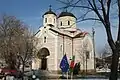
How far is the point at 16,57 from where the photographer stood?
155ft

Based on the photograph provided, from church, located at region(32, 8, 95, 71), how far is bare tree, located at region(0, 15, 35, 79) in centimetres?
→ 2055

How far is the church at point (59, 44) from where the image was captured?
7244cm

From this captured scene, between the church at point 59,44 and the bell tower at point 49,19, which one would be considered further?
the bell tower at point 49,19

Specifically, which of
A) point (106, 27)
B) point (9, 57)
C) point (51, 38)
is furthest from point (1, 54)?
point (106, 27)

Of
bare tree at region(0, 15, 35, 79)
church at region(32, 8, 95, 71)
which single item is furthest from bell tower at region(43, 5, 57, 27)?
bare tree at region(0, 15, 35, 79)

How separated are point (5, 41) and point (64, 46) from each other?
1213 inches

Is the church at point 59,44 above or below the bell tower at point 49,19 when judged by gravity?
below

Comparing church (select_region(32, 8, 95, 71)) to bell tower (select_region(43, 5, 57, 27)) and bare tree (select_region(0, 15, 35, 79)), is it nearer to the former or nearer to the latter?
bell tower (select_region(43, 5, 57, 27))

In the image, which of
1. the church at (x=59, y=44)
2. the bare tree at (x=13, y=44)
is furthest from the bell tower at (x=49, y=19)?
the bare tree at (x=13, y=44)

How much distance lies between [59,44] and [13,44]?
26411 millimetres

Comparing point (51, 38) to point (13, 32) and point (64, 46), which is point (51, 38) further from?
point (13, 32)

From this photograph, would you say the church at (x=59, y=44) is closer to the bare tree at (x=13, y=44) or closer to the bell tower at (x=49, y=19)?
the bell tower at (x=49, y=19)

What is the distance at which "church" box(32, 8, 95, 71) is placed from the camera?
72438 mm

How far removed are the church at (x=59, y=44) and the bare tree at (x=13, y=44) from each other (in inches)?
809
